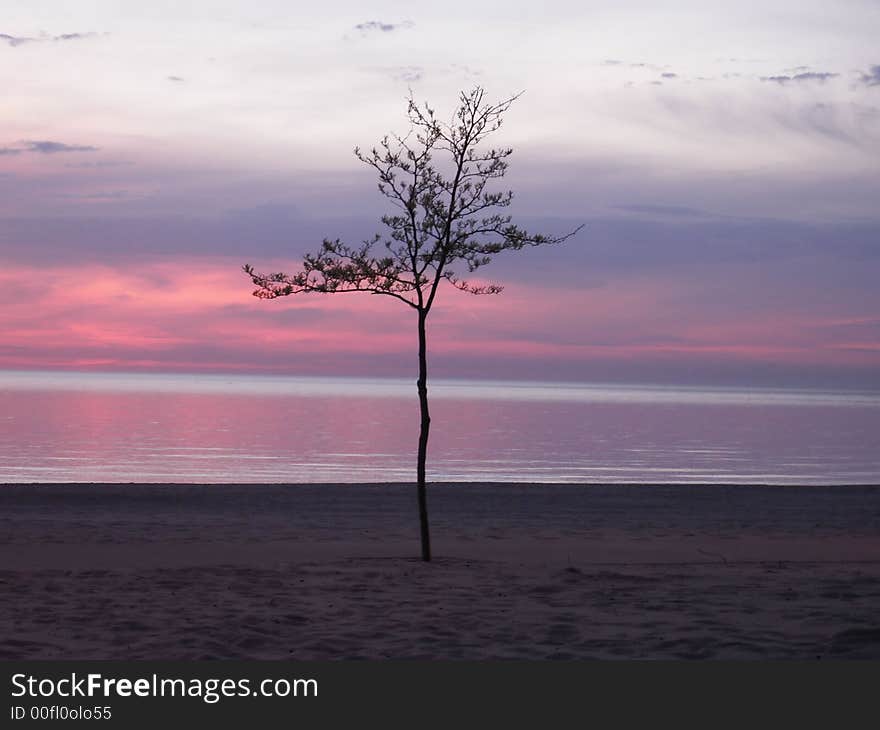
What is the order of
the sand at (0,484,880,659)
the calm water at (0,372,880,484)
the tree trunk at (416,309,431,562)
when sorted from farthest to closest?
the calm water at (0,372,880,484), the tree trunk at (416,309,431,562), the sand at (0,484,880,659)

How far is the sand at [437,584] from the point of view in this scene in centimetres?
980

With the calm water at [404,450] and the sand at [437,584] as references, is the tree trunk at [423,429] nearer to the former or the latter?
the sand at [437,584]

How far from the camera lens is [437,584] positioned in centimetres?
1348

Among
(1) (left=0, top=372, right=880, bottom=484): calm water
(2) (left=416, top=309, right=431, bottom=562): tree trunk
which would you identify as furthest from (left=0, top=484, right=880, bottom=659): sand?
(1) (left=0, top=372, right=880, bottom=484): calm water

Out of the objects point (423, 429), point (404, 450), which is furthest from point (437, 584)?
point (404, 450)

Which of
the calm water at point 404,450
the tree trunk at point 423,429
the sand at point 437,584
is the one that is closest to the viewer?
the sand at point 437,584

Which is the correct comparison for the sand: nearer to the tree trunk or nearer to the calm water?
the tree trunk

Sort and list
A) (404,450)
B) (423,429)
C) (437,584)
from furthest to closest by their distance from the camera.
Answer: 1. (404,450)
2. (423,429)
3. (437,584)

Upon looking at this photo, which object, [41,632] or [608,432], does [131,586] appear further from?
[608,432]

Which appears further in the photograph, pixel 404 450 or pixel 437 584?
pixel 404 450

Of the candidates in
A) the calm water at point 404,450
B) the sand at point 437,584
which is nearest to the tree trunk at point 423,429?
the sand at point 437,584

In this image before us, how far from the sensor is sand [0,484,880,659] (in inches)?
386

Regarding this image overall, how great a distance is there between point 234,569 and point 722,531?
1096 centimetres

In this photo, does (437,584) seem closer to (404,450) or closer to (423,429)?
(423,429)
